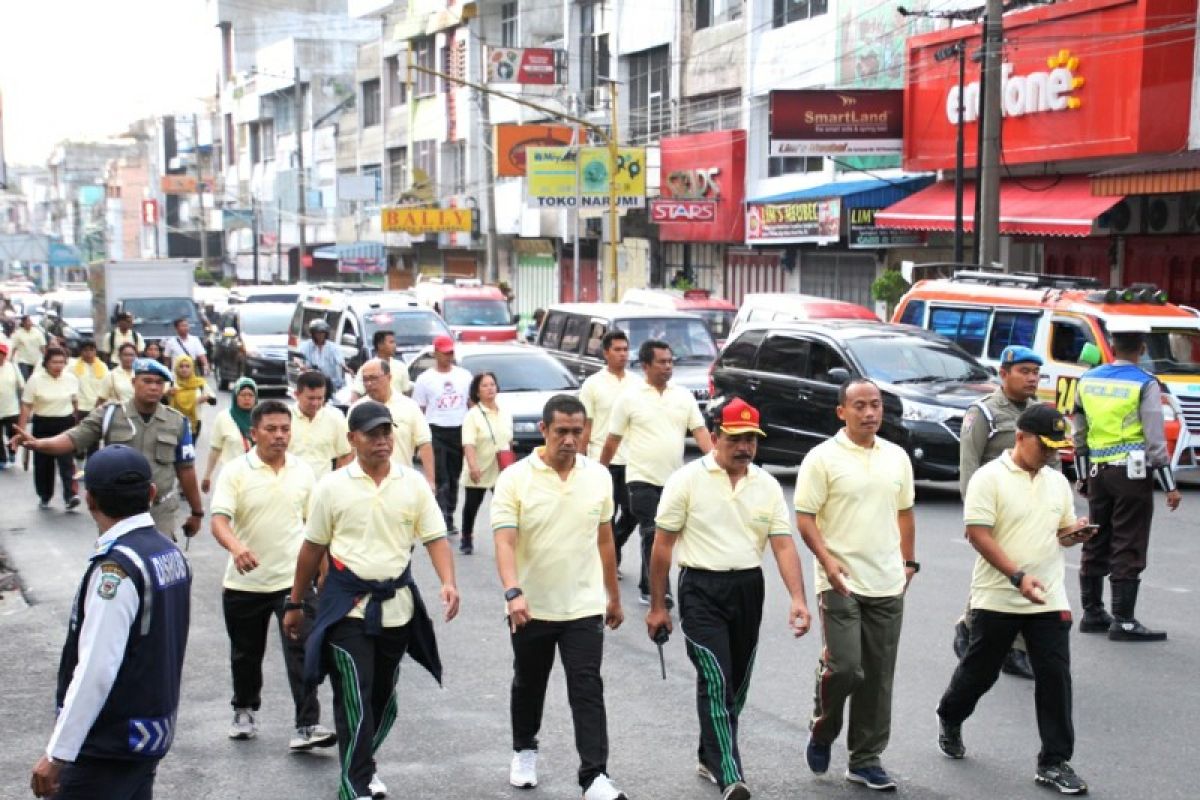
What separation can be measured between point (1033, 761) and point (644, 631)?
3449mm

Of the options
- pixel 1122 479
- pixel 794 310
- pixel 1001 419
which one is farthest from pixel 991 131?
pixel 1001 419

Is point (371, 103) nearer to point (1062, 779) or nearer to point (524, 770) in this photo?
point (524, 770)

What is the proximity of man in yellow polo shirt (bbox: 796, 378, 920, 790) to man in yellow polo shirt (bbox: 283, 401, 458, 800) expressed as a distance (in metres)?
1.67

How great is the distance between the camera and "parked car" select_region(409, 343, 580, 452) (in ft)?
61.8

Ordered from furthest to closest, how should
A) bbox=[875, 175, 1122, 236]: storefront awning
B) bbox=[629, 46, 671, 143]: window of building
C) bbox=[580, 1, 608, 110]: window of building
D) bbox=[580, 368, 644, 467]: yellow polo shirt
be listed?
bbox=[580, 1, 608, 110]: window of building → bbox=[629, 46, 671, 143]: window of building → bbox=[875, 175, 1122, 236]: storefront awning → bbox=[580, 368, 644, 467]: yellow polo shirt

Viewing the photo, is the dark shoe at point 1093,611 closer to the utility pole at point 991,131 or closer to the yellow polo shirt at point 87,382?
the yellow polo shirt at point 87,382

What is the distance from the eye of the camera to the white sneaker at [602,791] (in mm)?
6836

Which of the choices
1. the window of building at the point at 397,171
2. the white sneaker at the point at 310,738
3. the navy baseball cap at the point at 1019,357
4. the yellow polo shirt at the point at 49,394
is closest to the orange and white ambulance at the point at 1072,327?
the navy baseball cap at the point at 1019,357

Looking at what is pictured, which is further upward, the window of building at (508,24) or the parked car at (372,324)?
the window of building at (508,24)

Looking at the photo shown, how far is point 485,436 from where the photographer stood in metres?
13.5

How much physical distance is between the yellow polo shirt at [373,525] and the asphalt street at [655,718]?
1.10 meters

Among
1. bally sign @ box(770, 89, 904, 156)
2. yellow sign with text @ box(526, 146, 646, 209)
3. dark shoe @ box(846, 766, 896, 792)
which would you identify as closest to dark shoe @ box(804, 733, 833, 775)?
dark shoe @ box(846, 766, 896, 792)

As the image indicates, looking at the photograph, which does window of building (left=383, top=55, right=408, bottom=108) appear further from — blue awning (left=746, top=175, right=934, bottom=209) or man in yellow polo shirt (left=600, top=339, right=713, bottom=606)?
man in yellow polo shirt (left=600, top=339, right=713, bottom=606)

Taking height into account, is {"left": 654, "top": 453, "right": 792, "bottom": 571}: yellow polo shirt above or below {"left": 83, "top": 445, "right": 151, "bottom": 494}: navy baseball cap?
below
